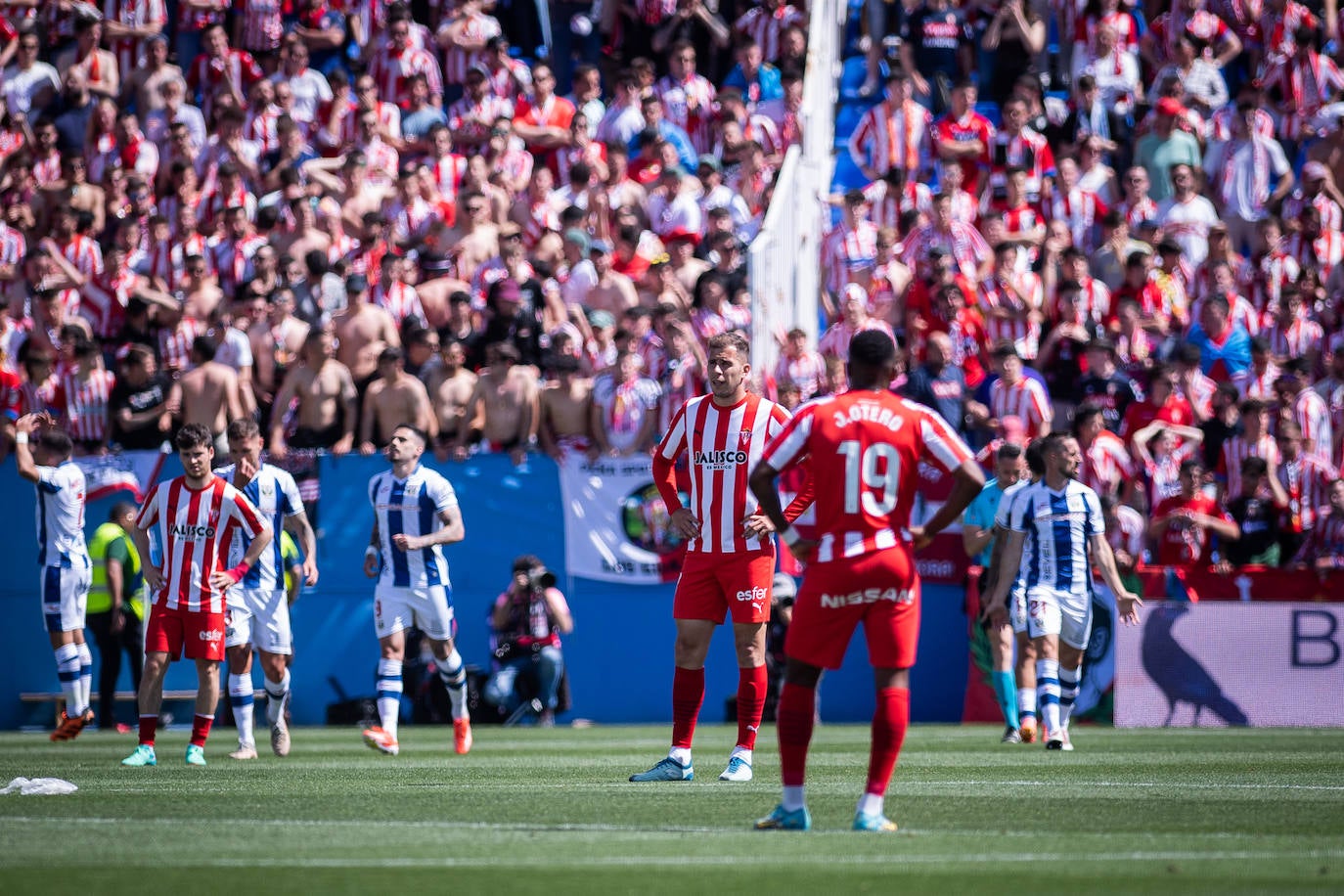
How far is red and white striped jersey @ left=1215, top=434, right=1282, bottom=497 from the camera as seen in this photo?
764 inches

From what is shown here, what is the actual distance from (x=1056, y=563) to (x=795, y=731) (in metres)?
7.55

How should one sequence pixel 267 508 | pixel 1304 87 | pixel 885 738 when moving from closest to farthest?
pixel 885 738 < pixel 267 508 < pixel 1304 87

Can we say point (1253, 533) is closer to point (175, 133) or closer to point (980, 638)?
point (980, 638)

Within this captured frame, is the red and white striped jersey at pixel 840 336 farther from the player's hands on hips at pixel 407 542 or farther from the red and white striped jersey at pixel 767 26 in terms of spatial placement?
the player's hands on hips at pixel 407 542

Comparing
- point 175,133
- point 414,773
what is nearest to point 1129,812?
point 414,773

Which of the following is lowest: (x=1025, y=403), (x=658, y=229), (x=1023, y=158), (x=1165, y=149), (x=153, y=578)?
(x=153, y=578)

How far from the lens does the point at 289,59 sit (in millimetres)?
24141

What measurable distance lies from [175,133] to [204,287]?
2961 millimetres

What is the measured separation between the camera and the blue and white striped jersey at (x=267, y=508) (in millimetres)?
14766

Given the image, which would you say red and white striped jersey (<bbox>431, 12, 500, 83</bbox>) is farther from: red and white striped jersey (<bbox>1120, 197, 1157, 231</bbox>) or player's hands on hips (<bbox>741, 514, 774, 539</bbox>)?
player's hands on hips (<bbox>741, 514, 774, 539</bbox>)

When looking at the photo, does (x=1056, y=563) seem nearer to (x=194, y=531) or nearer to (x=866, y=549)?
(x=194, y=531)

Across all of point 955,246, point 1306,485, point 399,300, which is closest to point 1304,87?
point 955,246

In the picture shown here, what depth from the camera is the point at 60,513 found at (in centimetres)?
1727

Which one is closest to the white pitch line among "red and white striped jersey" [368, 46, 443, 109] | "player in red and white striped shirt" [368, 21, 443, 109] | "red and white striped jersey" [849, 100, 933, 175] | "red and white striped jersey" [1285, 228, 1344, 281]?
"red and white striped jersey" [1285, 228, 1344, 281]
